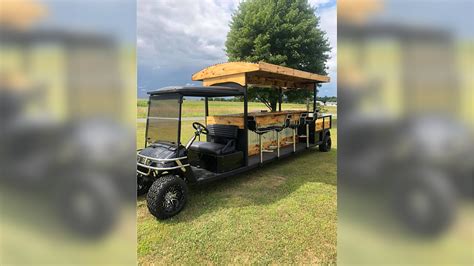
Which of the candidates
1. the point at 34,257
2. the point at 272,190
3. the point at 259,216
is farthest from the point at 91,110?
the point at 272,190

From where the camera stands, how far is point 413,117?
722 millimetres

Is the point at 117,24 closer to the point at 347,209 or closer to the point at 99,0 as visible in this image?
the point at 99,0

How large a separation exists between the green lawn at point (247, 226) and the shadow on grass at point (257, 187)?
15 millimetres

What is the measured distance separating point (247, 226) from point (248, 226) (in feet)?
0.04

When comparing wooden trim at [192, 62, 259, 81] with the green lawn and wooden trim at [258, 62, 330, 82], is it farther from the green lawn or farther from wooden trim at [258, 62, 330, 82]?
the green lawn

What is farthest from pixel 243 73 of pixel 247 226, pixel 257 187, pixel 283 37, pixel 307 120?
pixel 283 37

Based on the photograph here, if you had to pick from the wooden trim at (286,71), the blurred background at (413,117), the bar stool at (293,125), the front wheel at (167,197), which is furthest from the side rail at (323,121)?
the blurred background at (413,117)

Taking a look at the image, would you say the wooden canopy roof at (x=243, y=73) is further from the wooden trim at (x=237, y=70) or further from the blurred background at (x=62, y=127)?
the blurred background at (x=62, y=127)

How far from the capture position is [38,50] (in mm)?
657

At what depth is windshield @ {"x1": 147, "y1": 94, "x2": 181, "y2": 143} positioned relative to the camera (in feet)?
12.5

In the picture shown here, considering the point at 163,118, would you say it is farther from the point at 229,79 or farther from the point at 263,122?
the point at 263,122

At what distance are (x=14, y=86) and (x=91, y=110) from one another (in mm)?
206

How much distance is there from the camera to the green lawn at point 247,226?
2.56 m

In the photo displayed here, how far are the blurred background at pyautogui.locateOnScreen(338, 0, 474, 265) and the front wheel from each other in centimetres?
287
